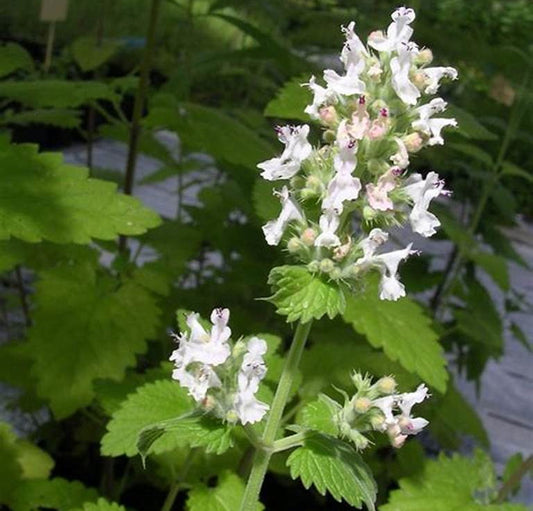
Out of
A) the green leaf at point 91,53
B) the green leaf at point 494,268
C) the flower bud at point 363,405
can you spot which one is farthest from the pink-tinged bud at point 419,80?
the green leaf at point 91,53

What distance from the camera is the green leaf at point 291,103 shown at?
900 millimetres

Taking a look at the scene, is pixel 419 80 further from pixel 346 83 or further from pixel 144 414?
pixel 144 414

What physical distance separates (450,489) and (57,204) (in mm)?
495

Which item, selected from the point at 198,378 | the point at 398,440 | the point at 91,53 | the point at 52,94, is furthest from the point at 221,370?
the point at 91,53

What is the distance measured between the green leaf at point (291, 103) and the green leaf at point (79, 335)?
10.7 inches

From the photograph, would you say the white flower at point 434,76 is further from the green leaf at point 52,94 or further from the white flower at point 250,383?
the green leaf at point 52,94

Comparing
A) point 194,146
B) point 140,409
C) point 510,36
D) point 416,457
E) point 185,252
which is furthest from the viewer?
point 510,36

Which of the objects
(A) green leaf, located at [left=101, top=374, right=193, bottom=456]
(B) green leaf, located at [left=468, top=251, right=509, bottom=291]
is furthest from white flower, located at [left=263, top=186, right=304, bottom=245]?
(B) green leaf, located at [left=468, top=251, right=509, bottom=291]

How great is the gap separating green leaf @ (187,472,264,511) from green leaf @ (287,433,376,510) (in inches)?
9.5

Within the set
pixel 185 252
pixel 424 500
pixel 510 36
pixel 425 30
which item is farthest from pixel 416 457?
pixel 510 36

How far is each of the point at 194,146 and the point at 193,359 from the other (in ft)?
1.82

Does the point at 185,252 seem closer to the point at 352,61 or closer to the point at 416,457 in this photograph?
the point at 416,457

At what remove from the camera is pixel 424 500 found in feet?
2.81

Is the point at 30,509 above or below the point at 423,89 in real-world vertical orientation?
below
